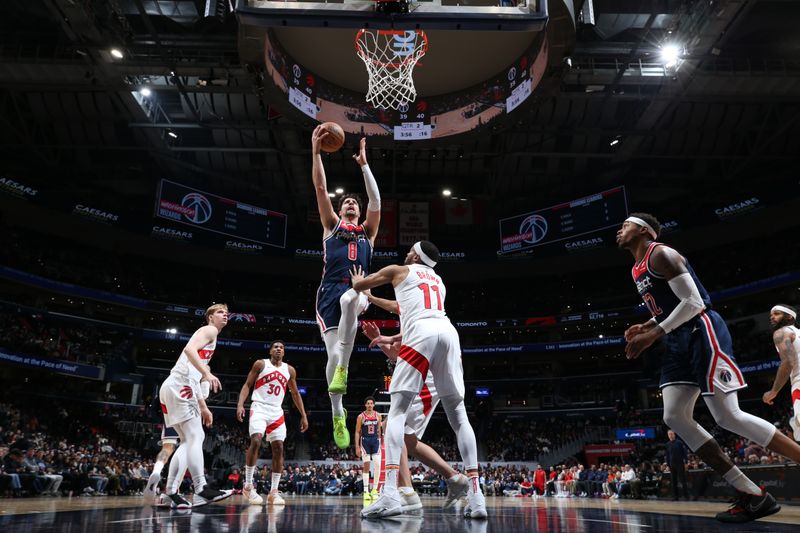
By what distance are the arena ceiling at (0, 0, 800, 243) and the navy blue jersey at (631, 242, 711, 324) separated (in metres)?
6.78

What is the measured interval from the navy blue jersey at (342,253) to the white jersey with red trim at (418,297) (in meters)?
1.16

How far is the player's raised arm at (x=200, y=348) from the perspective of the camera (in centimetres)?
606

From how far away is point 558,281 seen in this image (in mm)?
36062

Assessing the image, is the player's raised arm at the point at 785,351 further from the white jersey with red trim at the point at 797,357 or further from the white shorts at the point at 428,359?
the white shorts at the point at 428,359

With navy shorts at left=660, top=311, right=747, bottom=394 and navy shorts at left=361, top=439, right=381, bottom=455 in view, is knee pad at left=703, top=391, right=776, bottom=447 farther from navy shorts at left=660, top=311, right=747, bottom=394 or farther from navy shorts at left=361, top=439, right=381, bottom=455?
navy shorts at left=361, top=439, right=381, bottom=455

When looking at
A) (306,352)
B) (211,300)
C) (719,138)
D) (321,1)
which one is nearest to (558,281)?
(719,138)

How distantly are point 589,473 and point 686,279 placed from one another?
719 inches

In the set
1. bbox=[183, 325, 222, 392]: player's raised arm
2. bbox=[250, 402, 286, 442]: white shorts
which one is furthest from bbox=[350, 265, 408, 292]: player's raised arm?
bbox=[250, 402, 286, 442]: white shorts

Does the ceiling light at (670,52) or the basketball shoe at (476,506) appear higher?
the ceiling light at (670,52)

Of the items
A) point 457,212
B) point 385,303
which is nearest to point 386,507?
point 385,303

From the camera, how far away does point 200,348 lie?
6.20m

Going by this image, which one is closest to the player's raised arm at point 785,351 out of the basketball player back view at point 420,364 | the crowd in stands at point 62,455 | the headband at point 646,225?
the headband at point 646,225

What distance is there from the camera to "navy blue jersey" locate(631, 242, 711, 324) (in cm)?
437

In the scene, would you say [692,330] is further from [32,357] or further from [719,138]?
[32,357]
